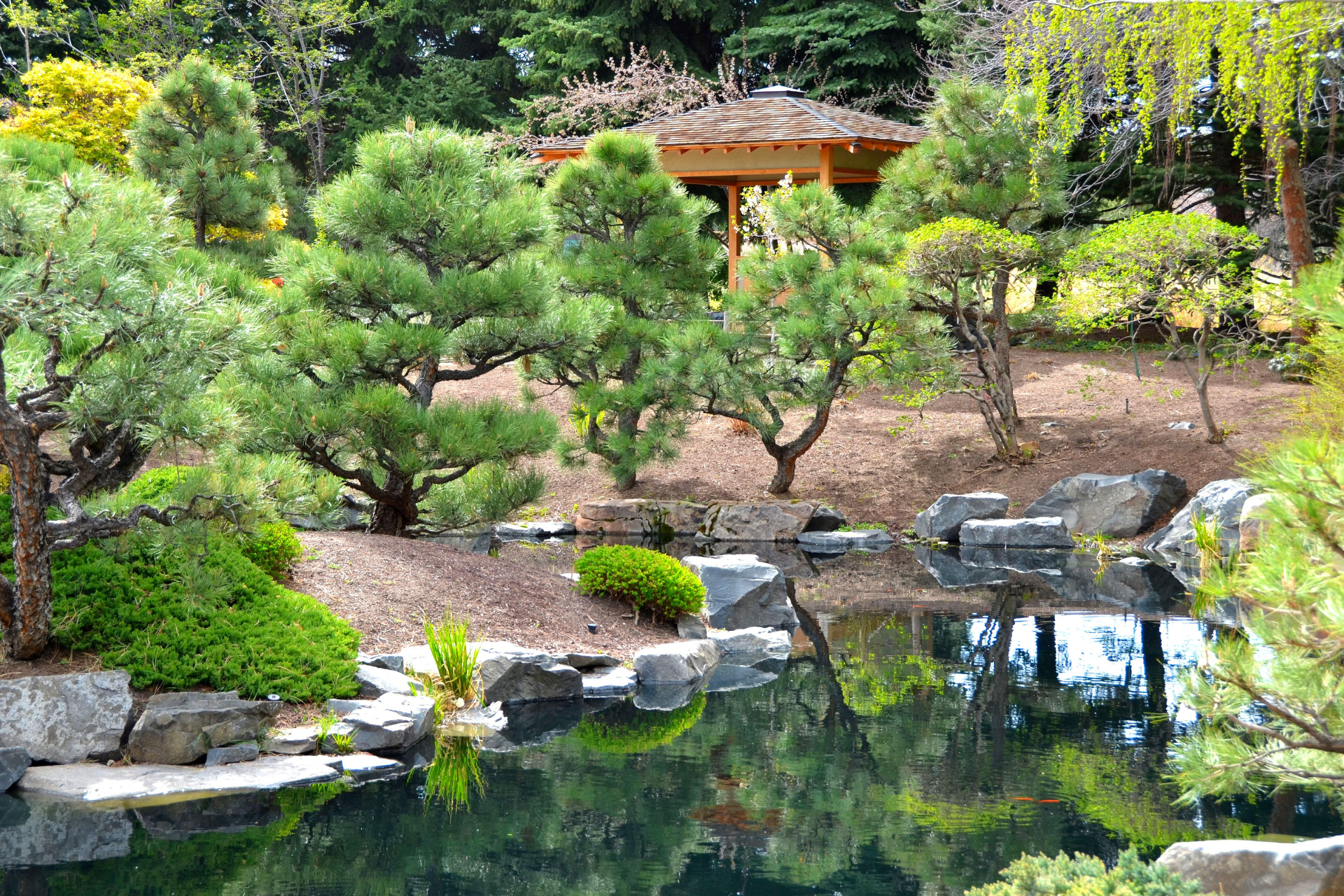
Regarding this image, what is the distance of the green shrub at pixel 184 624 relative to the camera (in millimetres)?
5211

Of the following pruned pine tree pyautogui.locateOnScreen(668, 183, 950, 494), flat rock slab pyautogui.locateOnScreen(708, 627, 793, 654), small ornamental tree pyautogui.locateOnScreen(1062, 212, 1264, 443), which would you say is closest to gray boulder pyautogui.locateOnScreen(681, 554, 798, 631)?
flat rock slab pyautogui.locateOnScreen(708, 627, 793, 654)

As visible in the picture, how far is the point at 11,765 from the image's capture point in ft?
15.5

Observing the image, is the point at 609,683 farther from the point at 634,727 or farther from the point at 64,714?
the point at 64,714

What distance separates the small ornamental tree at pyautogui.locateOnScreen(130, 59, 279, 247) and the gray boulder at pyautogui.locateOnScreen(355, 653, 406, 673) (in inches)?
258

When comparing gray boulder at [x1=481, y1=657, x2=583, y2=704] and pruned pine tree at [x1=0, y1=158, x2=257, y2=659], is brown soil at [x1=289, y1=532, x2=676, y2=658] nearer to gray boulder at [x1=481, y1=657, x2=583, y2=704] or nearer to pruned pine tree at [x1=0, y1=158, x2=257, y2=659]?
gray boulder at [x1=481, y1=657, x2=583, y2=704]

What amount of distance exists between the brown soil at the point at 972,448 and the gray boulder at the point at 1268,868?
9.49 m

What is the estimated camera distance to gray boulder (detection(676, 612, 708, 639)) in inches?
300

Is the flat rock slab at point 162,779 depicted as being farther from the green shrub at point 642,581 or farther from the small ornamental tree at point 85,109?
the small ornamental tree at point 85,109

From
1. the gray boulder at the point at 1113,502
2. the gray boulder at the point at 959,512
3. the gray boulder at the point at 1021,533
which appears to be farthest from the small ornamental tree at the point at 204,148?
the gray boulder at the point at 1113,502

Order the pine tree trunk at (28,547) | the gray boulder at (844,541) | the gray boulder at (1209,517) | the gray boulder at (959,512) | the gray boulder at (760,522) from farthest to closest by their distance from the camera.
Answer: the gray boulder at (760,522), the gray boulder at (959,512), the gray boulder at (844,541), the gray boulder at (1209,517), the pine tree trunk at (28,547)

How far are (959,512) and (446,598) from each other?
6.98 m

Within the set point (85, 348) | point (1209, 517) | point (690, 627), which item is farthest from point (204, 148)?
point (1209, 517)

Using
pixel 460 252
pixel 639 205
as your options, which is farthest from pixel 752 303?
pixel 460 252

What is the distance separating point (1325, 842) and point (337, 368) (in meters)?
6.03
